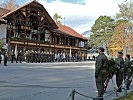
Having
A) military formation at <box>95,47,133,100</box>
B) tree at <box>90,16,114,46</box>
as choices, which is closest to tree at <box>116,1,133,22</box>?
tree at <box>90,16,114,46</box>

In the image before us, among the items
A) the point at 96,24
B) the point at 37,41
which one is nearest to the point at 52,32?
the point at 37,41

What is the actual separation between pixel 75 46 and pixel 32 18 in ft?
61.3

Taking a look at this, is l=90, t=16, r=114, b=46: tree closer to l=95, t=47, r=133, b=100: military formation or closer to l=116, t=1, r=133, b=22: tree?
l=116, t=1, r=133, b=22: tree

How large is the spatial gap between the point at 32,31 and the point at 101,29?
120ft

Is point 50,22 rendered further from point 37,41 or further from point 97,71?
point 97,71

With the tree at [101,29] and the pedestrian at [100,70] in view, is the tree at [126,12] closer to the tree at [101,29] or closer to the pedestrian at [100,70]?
the tree at [101,29]

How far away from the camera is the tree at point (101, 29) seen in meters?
86.9

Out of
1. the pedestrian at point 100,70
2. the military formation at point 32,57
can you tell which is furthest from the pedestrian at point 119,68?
the military formation at point 32,57

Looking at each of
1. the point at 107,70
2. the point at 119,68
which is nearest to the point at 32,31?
the point at 119,68

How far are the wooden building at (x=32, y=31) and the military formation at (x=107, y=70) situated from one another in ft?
117

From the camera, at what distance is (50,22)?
2347 inches

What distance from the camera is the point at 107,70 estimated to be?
11500mm

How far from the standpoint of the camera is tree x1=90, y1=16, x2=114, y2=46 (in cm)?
8694

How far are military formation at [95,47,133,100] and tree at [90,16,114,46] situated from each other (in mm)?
71742
